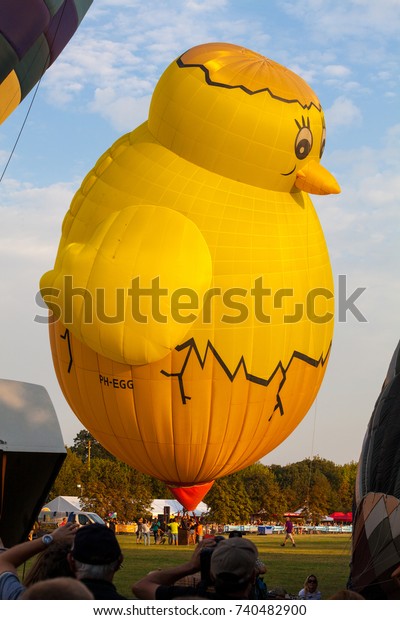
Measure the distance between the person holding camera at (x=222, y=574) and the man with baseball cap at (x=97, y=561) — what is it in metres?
0.31

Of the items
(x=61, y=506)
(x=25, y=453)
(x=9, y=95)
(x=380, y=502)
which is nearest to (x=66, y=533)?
(x=380, y=502)

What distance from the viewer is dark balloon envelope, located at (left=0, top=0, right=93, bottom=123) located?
10.7 meters

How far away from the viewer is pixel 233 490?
37188mm

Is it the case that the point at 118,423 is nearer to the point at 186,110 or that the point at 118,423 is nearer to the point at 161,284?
the point at 161,284

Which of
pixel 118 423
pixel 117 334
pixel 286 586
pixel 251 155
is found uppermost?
pixel 251 155

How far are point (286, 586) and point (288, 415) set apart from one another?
122 inches

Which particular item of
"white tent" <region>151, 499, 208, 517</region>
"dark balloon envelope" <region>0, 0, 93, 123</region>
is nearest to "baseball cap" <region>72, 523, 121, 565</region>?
"dark balloon envelope" <region>0, 0, 93, 123</region>

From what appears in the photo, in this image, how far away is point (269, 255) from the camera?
1238 cm

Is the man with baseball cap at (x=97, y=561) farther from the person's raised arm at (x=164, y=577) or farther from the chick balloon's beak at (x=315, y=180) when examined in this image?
the chick balloon's beak at (x=315, y=180)

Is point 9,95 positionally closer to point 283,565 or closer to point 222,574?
point 283,565

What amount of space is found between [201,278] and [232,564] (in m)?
9.11

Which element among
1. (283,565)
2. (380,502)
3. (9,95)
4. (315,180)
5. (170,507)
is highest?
(9,95)

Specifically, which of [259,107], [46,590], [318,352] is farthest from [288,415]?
[46,590]

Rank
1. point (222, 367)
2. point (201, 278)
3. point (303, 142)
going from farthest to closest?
point (303, 142) < point (222, 367) < point (201, 278)
